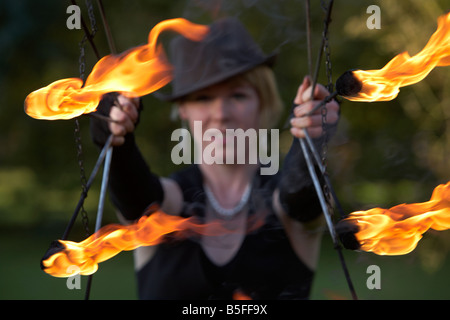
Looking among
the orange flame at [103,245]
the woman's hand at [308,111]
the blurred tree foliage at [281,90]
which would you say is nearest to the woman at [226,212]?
the blurred tree foliage at [281,90]

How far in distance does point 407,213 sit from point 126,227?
98cm

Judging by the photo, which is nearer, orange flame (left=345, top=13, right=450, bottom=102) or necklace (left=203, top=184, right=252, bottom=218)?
orange flame (left=345, top=13, right=450, bottom=102)

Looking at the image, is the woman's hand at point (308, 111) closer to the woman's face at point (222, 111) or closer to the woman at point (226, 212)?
the woman at point (226, 212)

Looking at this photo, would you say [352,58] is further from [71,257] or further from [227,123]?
[71,257]

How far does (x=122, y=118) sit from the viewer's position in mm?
1983

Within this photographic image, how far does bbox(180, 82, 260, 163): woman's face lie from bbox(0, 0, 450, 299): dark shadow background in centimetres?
65

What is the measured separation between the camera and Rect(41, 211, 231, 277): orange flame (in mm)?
1675

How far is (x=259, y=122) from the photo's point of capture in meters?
2.69

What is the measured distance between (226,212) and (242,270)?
1.07 feet

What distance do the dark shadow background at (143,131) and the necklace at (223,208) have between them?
0.61 meters

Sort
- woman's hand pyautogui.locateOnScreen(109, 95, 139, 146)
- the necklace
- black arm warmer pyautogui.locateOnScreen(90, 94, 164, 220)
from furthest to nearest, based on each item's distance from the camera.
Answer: the necklace < black arm warmer pyautogui.locateOnScreen(90, 94, 164, 220) < woman's hand pyautogui.locateOnScreen(109, 95, 139, 146)

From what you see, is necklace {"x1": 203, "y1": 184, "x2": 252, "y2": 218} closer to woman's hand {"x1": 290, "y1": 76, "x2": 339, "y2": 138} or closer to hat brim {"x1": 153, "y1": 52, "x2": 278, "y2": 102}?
hat brim {"x1": 153, "y1": 52, "x2": 278, "y2": 102}

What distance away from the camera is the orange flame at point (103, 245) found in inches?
65.9

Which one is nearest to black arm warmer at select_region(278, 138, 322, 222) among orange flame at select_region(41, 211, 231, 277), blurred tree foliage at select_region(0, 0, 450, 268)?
blurred tree foliage at select_region(0, 0, 450, 268)
